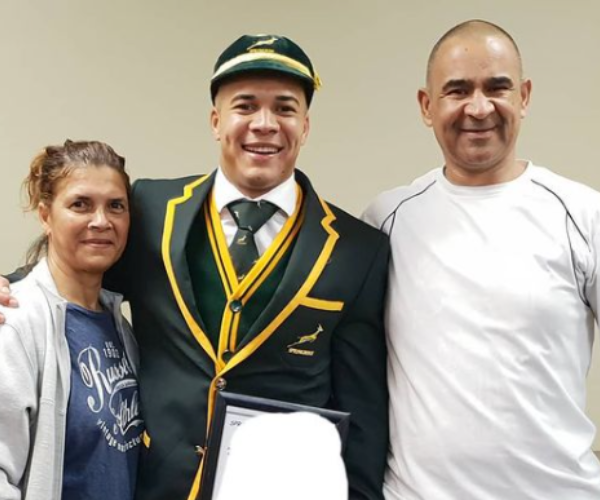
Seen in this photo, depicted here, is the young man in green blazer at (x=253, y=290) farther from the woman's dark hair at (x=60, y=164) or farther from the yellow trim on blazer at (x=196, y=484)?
the woman's dark hair at (x=60, y=164)

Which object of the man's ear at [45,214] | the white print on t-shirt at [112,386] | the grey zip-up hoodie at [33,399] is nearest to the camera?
the grey zip-up hoodie at [33,399]

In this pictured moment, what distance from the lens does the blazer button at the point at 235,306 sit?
4.02 feet

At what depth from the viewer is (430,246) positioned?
1355mm

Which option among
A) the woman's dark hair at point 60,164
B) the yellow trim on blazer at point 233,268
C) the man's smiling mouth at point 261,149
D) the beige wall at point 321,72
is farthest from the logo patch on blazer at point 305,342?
the beige wall at point 321,72

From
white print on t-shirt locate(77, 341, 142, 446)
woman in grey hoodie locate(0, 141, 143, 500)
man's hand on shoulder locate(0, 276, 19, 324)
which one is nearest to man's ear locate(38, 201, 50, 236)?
woman in grey hoodie locate(0, 141, 143, 500)

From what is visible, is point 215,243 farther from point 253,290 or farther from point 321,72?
point 321,72

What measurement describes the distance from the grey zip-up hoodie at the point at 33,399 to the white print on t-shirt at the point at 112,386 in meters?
0.05

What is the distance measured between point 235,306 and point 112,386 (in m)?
0.27

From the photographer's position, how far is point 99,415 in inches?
45.7

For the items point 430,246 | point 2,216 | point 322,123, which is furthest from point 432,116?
point 2,216

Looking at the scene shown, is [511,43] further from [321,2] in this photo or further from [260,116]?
[321,2]

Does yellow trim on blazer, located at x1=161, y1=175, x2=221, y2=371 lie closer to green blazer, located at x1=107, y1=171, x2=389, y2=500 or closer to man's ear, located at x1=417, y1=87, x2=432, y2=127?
green blazer, located at x1=107, y1=171, x2=389, y2=500

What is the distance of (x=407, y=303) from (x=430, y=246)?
5.0 inches

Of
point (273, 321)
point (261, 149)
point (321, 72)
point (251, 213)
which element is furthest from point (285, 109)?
point (321, 72)
